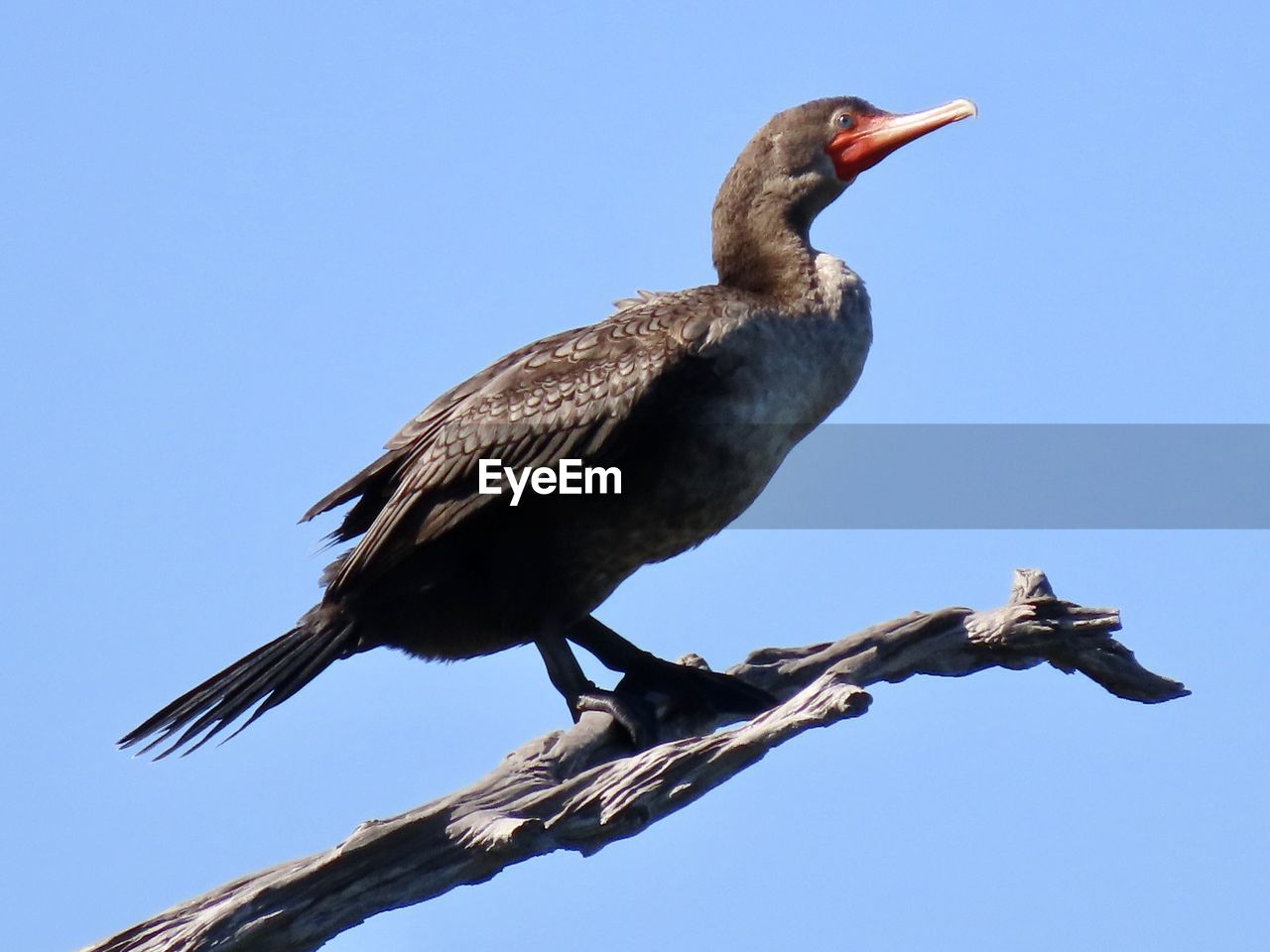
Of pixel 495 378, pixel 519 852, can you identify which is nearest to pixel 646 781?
pixel 519 852

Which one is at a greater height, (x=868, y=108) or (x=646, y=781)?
(x=868, y=108)

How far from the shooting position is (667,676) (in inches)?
274

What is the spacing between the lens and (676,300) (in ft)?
22.7

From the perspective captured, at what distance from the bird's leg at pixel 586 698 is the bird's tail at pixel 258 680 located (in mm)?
597

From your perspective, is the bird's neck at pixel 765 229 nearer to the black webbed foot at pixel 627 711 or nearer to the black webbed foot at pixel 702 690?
the black webbed foot at pixel 702 690

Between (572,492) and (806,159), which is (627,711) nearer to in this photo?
(572,492)

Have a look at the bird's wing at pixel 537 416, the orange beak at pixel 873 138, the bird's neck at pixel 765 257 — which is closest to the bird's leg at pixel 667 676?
the bird's wing at pixel 537 416

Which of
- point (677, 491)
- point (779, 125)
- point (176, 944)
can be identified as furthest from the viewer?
point (779, 125)

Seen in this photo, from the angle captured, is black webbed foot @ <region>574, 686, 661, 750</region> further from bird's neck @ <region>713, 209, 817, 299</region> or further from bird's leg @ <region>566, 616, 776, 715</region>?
bird's neck @ <region>713, 209, 817, 299</region>

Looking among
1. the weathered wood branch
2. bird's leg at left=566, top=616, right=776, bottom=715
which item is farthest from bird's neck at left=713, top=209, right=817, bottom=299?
the weathered wood branch

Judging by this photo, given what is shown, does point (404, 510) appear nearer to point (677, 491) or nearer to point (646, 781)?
point (677, 491)

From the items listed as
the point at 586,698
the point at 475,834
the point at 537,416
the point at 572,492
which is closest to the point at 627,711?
the point at 586,698

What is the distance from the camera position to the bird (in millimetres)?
6688

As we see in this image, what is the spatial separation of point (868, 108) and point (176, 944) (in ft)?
11.7
